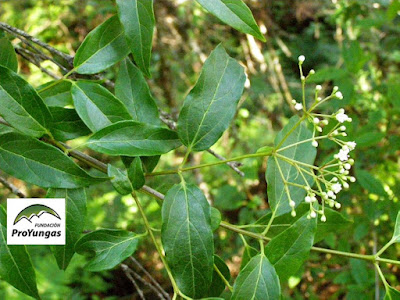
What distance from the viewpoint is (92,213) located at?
8.43ft

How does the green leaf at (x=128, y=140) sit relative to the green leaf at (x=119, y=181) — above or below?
above

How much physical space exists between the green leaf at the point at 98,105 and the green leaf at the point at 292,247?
0.36m

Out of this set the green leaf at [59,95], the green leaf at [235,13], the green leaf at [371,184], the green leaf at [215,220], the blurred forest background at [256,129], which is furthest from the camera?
the blurred forest background at [256,129]

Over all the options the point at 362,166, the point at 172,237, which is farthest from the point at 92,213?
the point at 172,237

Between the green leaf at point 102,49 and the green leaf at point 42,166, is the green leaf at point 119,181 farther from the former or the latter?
the green leaf at point 102,49

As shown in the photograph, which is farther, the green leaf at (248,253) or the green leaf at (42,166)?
the green leaf at (248,253)

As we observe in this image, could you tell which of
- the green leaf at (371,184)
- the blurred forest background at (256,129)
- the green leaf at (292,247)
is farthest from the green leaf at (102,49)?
the green leaf at (371,184)

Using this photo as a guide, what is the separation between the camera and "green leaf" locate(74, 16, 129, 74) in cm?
79

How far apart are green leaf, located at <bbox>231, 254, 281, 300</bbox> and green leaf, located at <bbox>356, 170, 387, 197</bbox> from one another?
0.95m

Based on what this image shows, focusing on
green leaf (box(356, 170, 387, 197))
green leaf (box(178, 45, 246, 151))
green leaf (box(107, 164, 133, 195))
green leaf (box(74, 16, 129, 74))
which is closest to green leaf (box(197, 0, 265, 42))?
green leaf (box(178, 45, 246, 151))

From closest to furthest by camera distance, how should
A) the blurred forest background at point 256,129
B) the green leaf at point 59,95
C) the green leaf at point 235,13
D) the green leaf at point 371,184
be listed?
1. the green leaf at point 235,13
2. the green leaf at point 59,95
3. the green leaf at point 371,184
4. the blurred forest background at point 256,129

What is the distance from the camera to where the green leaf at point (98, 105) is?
0.79m

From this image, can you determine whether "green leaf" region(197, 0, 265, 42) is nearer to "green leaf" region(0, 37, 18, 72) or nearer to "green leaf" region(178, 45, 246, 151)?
"green leaf" region(178, 45, 246, 151)

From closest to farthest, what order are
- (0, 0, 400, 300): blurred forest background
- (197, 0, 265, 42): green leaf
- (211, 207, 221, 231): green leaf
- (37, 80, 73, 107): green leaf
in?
(197, 0, 265, 42): green leaf → (211, 207, 221, 231): green leaf → (37, 80, 73, 107): green leaf → (0, 0, 400, 300): blurred forest background
